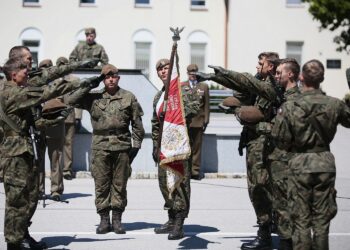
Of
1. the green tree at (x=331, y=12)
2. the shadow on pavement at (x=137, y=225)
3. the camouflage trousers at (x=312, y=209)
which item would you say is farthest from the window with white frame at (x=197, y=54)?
the camouflage trousers at (x=312, y=209)

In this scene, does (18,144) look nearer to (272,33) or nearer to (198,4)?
(272,33)

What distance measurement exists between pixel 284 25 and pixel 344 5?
12.5 ft

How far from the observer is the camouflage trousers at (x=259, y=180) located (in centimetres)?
952

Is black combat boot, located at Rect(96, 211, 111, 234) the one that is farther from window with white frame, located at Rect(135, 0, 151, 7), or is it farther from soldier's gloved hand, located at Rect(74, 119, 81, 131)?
window with white frame, located at Rect(135, 0, 151, 7)

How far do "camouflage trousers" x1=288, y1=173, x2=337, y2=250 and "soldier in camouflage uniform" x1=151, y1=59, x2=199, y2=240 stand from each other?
8.49 ft

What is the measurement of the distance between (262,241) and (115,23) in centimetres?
2971

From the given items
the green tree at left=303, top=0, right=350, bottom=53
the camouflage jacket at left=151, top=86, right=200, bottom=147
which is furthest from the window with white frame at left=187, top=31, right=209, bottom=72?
the camouflage jacket at left=151, top=86, right=200, bottom=147

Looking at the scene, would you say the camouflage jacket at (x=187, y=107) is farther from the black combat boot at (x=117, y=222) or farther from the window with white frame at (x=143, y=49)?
the window with white frame at (x=143, y=49)

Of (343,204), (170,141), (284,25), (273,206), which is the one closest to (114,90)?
(170,141)

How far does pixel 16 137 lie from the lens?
28.7 ft

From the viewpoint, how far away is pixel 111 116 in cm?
1049

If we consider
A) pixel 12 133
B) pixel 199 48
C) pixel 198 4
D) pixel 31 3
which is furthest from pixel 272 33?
pixel 12 133

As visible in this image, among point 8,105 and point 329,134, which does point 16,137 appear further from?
point 329,134

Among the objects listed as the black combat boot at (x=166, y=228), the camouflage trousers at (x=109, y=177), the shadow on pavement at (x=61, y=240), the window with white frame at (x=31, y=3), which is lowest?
the shadow on pavement at (x=61, y=240)
